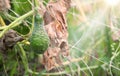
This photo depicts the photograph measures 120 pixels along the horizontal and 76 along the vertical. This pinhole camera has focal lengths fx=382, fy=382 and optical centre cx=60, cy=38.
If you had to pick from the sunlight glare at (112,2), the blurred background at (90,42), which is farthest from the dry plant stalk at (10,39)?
the sunlight glare at (112,2)

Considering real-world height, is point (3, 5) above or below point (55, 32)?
above

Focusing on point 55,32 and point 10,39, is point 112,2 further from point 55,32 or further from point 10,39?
Result: point 10,39

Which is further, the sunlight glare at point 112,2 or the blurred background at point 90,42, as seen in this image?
the sunlight glare at point 112,2

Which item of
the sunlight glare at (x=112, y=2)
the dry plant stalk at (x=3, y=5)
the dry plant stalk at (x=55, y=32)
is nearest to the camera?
the dry plant stalk at (x=3, y=5)

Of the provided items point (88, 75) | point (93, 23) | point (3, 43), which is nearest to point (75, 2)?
point (93, 23)

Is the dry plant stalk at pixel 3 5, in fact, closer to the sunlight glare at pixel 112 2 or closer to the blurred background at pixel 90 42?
the blurred background at pixel 90 42

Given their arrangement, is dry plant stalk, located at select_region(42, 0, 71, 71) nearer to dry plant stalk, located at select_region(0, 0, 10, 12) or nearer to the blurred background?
the blurred background

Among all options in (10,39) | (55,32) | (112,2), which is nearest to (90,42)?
(112,2)

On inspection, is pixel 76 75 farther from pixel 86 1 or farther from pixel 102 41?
pixel 86 1

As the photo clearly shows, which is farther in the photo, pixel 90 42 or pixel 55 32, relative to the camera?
pixel 90 42
